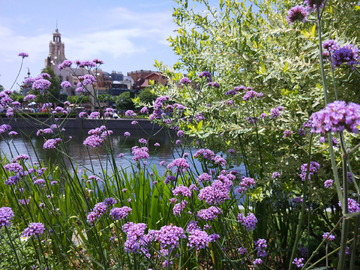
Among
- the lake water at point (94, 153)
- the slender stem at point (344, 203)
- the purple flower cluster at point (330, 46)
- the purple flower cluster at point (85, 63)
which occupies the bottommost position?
the lake water at point (94, 153)

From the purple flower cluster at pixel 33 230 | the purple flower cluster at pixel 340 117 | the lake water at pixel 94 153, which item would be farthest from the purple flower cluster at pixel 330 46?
the purple flower cluster at pixel 33 230

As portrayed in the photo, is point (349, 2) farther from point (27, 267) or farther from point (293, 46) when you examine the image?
point (27, 267)

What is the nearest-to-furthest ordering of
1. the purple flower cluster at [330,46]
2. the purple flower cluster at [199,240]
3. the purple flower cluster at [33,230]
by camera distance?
the purple flower cluster at [199,240]
the purple flower cluster at [330,46]
the purple flower cluster at [33,230]

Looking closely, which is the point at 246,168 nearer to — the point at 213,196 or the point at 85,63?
the point at 213,196

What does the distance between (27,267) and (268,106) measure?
298 centimetres

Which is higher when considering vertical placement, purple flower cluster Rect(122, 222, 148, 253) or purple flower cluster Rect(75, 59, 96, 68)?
purple flower cluster Rect(75, 59, 96, 68)

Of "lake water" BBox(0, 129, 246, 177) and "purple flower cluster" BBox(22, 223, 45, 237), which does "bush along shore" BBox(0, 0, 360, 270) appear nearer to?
"purple flower cluster" BBox(22, 223, 45, 237)

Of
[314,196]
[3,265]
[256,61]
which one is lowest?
[3,265]

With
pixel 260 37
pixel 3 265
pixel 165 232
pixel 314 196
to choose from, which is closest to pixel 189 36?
pixel 260 37

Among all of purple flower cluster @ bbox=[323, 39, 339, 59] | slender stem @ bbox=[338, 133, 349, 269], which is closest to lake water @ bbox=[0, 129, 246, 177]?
purple flower cluster @ bbox=[323, 39, 339, 59]

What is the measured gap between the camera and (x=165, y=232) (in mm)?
Result: 1438

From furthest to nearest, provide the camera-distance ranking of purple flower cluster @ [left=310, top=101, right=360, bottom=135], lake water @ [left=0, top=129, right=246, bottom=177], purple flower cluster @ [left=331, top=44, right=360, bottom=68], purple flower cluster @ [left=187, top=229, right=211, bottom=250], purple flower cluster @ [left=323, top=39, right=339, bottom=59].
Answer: lake water @ [left=0, top=129, right=246, bottom=177]
purple flower cluster @ [left=323, top=39, right=339, bottom=59]
purple flower cluster @ [left=187, top=229, right=211, bottom=250]
purple flower cluster @ [left=331, top=44, right=360, bottom=68]
purple flower cluster @ [left=310, top=101, right=360, bottom=135]

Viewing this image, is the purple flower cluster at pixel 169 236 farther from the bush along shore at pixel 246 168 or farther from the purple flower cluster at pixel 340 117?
the purple flower cluster at pixel 340 117

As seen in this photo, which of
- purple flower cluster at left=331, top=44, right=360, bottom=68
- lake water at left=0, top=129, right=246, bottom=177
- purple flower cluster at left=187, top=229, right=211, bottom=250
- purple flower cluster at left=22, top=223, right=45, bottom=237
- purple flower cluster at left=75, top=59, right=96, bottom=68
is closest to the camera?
purple flower cluster at left=331, top=44, right=360, bottom=68
